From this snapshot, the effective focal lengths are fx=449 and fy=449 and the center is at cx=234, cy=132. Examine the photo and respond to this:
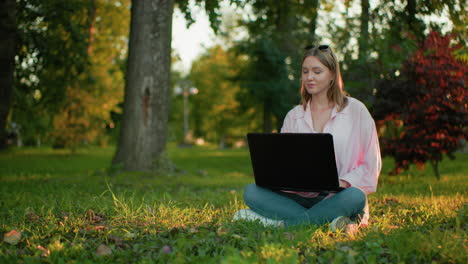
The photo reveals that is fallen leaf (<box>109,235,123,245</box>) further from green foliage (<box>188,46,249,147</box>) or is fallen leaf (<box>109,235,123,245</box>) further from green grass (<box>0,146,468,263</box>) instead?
green foliage (<box>188,46,249,147</box>)

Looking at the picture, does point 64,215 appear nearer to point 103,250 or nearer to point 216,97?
point 103,250

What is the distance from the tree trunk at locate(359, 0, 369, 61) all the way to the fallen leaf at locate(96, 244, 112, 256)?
7.72 m

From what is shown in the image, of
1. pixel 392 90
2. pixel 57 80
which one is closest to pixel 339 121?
pixel 392 90

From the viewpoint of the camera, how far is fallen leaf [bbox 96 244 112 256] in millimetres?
3072

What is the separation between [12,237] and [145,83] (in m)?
6.40

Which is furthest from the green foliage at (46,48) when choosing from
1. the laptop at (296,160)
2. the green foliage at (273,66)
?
the laptop at (296,160)

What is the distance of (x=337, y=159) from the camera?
13.0 ft

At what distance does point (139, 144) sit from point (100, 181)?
1.33 meters

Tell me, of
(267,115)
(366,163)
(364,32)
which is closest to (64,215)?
(366,163)

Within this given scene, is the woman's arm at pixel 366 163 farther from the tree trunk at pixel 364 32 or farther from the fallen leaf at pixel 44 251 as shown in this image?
the tree trunk at pixel 364 32

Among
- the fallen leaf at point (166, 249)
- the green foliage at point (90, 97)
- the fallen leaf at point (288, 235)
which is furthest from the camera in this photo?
the green foliage at point (90, 97)

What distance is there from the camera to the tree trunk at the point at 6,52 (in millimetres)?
8156

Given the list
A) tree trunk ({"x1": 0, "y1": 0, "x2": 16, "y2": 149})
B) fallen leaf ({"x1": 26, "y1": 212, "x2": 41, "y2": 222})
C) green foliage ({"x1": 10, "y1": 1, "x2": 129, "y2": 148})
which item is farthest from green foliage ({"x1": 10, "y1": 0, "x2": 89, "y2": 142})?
fallen leaf ({"x1": 26, "y1": 212, "x2": 41, "y2": 222})

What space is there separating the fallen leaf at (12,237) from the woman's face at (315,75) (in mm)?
2696
